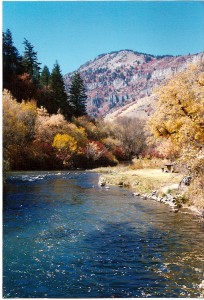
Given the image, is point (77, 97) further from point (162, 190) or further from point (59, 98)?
point (162, 190)

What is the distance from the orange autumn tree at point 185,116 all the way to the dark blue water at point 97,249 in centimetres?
204

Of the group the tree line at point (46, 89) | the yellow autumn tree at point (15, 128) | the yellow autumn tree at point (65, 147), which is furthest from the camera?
the yellow autumn tree at point (65, 147)

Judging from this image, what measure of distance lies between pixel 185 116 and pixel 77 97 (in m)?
10.4

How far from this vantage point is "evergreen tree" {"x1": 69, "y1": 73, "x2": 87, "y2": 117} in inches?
762

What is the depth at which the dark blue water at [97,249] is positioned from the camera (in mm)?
5988

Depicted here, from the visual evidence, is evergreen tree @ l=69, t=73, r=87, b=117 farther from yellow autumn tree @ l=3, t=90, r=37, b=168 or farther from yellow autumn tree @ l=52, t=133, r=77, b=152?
yellow autumn tree @ l=3, t=90, r=37, b=168

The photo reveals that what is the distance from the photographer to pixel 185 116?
1107 centimetres

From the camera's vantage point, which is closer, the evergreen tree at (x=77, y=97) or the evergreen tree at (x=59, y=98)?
the evergreen tree at (x=59, y=98)

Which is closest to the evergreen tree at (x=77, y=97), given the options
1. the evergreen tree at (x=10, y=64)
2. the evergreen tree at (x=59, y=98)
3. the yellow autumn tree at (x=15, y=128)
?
the evergreen tree at (x=59, y=98)

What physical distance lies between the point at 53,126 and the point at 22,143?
311cm

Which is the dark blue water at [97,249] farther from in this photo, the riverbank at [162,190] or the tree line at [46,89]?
the tree line at [46,89]

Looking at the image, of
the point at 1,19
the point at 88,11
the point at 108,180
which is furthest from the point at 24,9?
the point at 108,180

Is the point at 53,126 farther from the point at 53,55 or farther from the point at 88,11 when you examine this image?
the point at 88,11

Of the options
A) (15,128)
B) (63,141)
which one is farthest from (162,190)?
(15,128)
